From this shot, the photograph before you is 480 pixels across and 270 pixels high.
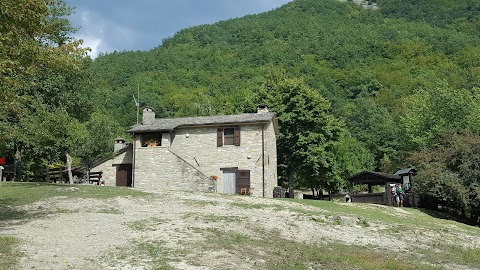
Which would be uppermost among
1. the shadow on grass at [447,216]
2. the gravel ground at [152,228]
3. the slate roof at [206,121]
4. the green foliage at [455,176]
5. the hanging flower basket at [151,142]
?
the slate roof at [206,121]

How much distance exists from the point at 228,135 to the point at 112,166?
10.6 m

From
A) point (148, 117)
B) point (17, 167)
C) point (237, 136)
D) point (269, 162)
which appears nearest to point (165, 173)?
point (237, 136)

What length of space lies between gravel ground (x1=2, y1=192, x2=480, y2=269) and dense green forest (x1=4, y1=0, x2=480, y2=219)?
440 inches

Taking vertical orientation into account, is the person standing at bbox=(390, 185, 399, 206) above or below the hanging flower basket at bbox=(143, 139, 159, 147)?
below

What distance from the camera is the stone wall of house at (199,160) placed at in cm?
3559

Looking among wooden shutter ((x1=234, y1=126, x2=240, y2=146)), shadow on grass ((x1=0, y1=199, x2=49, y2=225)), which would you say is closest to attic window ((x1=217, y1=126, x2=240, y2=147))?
wooden shutter ((x1=234, y1=126, x2=240, y2=146))

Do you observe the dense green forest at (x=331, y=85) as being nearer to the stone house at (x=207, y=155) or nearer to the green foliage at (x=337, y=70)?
the green foliage at (x=337, y=70)

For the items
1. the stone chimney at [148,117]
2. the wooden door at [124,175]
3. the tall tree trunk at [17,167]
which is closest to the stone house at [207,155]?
the wooden door at [124,175]

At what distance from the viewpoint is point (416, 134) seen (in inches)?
2223

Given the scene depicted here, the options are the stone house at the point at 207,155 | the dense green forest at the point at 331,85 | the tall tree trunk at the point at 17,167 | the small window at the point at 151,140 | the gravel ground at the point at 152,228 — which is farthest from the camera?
the dense green forest at the point at 331,85

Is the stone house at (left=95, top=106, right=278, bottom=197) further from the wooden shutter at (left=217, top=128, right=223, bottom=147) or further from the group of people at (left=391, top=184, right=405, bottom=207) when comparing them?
the group of people at (left=391, top=184, right=405, bottom=207)

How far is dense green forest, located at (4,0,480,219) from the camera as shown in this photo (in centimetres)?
4269

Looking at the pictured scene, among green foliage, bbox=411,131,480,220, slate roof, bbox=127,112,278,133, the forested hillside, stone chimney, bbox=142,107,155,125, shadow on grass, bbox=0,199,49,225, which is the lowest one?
shadow on grass, bbox=0,199,49,225

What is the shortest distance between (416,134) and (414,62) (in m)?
41.8
